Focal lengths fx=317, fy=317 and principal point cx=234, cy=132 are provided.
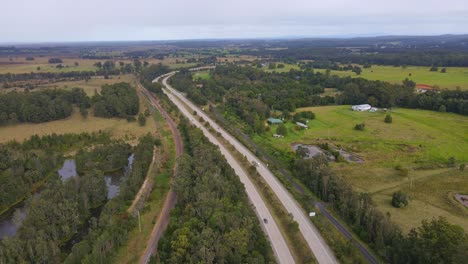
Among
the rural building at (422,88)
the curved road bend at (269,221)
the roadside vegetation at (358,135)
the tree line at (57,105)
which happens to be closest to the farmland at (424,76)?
the rural building at (422,88)

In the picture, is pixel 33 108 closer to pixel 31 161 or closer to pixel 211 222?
pixel 31 161

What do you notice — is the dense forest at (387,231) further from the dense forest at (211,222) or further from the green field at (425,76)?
the green field at (425,76)

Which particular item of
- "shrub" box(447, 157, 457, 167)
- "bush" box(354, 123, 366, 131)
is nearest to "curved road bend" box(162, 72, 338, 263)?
"bush" box(354, 123, 366, 131)

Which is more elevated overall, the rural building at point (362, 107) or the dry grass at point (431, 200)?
the rural building at point (362, 107)

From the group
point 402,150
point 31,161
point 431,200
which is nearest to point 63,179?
point 31,161

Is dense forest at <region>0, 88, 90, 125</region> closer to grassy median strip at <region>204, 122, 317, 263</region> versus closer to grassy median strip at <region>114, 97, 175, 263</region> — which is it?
grassy median strip at <region>114, 97, 175, 263</region>

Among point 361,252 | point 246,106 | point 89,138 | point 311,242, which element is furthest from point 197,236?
point 246,106
